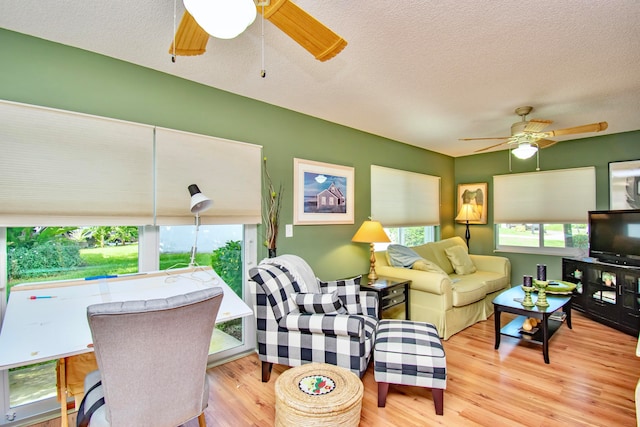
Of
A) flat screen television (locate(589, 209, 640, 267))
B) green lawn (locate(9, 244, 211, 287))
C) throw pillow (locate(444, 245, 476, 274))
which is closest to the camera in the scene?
green lawn (locate(9, 244, 211, 287))

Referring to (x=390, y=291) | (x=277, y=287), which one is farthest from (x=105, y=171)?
(x=390, y=291)

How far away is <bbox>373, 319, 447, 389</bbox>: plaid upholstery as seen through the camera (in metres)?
2.12

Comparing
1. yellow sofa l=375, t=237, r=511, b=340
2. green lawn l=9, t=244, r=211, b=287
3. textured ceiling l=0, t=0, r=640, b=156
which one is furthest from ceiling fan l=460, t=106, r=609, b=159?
green lawn l=9, t=244, r=211, b=287

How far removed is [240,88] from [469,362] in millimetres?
3136

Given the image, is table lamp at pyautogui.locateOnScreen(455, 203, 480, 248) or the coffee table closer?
the coffee table

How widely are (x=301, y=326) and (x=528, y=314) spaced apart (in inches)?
84.6

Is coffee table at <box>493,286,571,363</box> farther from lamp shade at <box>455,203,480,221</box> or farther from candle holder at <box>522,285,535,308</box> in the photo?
lamp shade at <box>455,203,480,221</box>

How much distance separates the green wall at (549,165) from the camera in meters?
4.26

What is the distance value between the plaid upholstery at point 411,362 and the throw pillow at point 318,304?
40 centimetres

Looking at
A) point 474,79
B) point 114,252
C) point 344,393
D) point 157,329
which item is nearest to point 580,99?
point 474,79

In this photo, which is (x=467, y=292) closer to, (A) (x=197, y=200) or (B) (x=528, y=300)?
(B) (x=528, y=300)

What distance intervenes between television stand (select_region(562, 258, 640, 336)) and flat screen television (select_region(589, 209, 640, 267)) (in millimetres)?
150

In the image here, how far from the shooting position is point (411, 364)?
2152 millimetres

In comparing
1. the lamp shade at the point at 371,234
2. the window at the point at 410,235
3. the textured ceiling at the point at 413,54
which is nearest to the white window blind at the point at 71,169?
the textured ceiling at the point at 413,54
